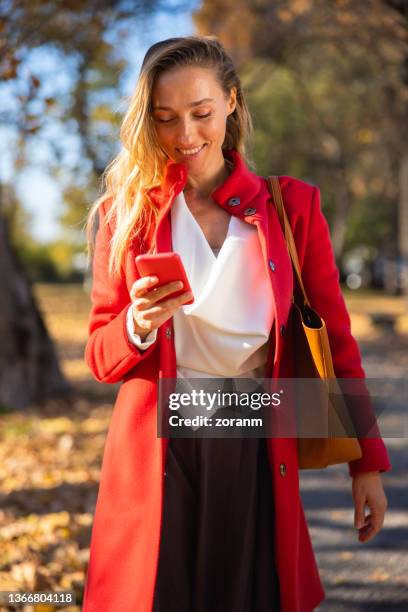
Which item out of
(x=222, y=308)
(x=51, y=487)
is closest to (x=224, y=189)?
(x=222, y=308)

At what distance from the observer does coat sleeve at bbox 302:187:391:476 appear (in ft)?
8.11

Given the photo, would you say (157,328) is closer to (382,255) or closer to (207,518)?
(207,518)

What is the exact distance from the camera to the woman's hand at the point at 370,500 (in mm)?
2479

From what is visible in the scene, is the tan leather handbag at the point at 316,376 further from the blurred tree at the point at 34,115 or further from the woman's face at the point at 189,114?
the blurred tree at the point at 34,115

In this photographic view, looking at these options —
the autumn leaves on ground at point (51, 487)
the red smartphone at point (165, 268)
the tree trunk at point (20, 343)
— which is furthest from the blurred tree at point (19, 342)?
the red smartphone at point (165, 268)

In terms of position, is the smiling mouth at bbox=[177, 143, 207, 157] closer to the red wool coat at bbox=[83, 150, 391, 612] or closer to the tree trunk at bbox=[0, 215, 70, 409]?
the red wool coat at bbox=[83, 150, 391, 612]

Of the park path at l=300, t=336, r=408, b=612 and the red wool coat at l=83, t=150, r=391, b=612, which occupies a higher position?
the red wool coat at l=83, t=150, r=391, b=612

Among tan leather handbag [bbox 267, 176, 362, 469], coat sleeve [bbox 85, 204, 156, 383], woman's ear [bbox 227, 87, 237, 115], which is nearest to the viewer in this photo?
coat sleeve [bbox 85, 204, 156, 383]

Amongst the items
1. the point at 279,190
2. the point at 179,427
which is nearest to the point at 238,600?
the point at 179,427

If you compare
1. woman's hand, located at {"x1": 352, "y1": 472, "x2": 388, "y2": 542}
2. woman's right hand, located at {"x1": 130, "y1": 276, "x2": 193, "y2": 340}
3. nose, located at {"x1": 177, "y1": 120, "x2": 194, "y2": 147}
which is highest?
nose, located at {"x1": 177, "y1": 120, "x2": 194, "y2": 147}

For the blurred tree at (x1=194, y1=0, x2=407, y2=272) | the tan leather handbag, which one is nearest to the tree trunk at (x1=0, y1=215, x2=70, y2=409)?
the blurred tree at (x1=194, y1=0, x2=407, y2=272)

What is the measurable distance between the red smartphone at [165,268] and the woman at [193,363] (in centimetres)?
19

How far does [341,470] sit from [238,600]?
4.58 metres

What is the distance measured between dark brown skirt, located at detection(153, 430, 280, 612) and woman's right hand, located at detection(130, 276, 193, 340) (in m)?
0.38
